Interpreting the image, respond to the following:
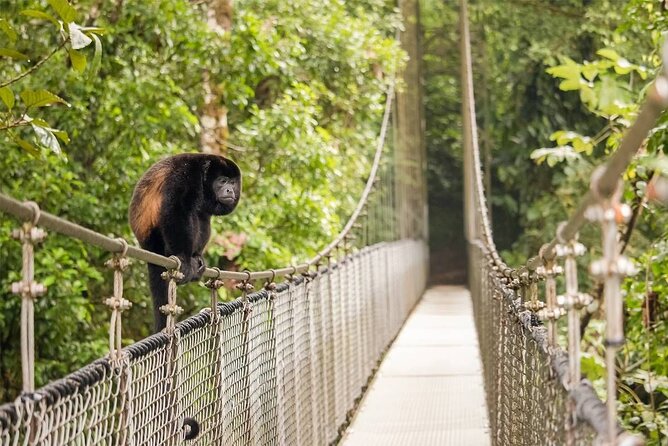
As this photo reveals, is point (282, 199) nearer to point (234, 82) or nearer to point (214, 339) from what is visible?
point (234, 82)

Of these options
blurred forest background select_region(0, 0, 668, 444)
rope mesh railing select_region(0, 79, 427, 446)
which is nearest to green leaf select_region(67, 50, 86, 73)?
blurred forest background select_region(0, 0, 668, 444)

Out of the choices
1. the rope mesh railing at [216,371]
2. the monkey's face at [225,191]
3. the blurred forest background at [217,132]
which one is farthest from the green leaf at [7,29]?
the monkey's face at [225,191]

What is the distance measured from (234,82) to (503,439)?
3372 mm

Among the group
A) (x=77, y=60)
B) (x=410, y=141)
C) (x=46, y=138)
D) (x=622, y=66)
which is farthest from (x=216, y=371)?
(x=410, y=141)

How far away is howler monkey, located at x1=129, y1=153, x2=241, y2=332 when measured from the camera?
3285 mm

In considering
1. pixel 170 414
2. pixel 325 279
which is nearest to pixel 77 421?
pixel 170 414

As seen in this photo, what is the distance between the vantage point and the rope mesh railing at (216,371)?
1470 millimetres

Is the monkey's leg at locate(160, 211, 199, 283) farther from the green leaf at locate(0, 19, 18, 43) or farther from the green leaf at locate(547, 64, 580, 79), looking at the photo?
the green leaf at locate(547, 64, 580, 79)

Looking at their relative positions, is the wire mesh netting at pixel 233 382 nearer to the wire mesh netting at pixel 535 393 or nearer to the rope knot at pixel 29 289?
the rope knot at pixel 29 289

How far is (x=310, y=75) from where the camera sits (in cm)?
854

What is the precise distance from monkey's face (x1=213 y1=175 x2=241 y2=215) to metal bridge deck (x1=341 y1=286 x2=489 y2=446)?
1390 millimetres

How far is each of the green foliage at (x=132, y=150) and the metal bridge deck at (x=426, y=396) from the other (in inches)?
38.1

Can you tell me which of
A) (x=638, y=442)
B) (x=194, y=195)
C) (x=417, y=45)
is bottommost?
(x=638, y=442)

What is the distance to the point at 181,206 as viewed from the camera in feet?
11.1
